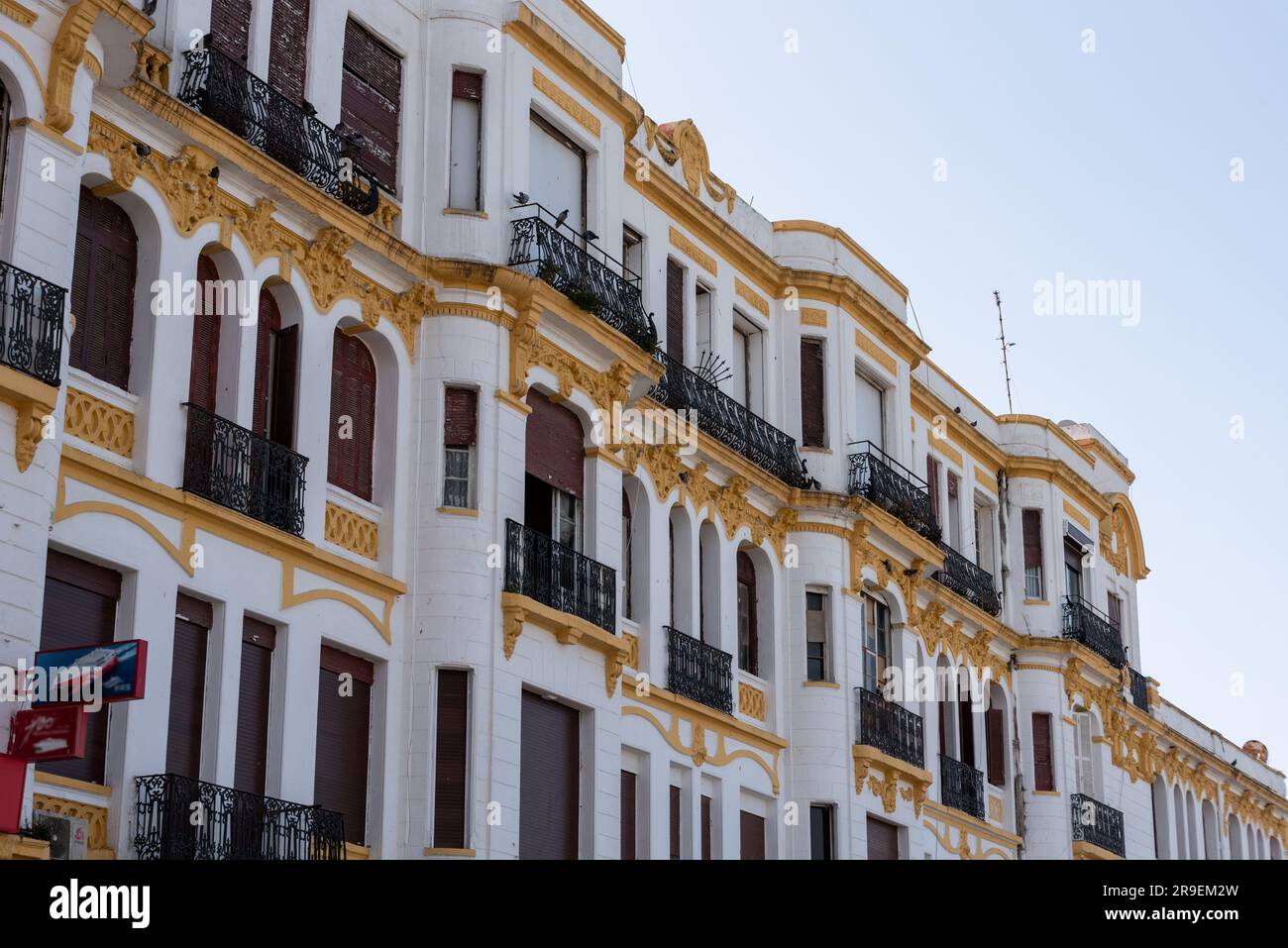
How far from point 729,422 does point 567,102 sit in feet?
19.0

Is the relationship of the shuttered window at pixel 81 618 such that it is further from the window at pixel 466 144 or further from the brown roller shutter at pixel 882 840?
the brown roller shutter at pixel 882 840

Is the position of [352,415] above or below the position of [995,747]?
above

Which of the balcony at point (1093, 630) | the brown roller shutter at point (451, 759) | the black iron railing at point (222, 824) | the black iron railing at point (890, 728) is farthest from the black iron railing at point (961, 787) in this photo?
the black iron railing at point (222, 824)

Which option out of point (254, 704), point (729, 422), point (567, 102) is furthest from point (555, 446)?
point (254, 704)

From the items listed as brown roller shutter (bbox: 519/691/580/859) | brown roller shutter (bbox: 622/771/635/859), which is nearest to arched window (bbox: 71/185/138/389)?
brown roller shutter (bbox: 519/691/580/859)

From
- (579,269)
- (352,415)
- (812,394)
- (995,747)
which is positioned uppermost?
(812,394)

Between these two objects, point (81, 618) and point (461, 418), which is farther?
point (461, 418)

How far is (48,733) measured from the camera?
17250 millimetres

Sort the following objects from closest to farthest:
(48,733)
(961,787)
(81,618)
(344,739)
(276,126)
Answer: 1. (48,733)
2. (81,618)
3. (344,739)
4. (276,126)
5. (961,787)

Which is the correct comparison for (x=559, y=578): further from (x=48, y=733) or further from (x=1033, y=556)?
(x=1033, y=556)

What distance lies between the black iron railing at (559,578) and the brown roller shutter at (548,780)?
3.85 feet

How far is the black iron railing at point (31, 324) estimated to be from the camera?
18266mm
